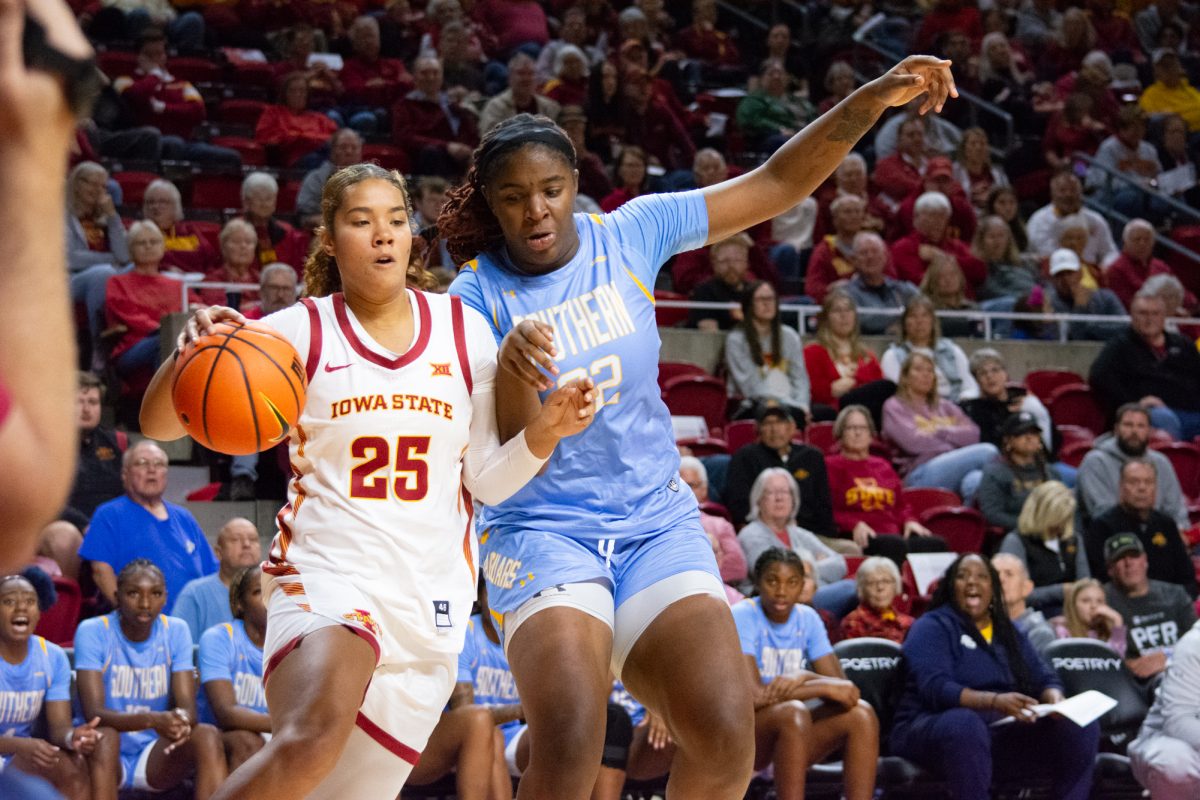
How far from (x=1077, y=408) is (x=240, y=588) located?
6829 millimetres

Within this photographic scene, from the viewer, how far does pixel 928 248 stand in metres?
12.4

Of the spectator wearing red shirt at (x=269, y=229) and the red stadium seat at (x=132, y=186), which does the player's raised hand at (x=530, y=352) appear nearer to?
the spectator wearing red shirt at (x=269, y=229)

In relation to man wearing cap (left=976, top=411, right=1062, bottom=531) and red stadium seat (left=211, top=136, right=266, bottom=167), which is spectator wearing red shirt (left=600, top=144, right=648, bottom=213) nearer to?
red stadium seat (left=211, top=136, right=266, bottom=167)

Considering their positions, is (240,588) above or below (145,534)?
below

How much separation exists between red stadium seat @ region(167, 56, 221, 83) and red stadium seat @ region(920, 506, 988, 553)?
7.37 m

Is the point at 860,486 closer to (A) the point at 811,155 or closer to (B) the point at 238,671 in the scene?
(B) the point at 238,671

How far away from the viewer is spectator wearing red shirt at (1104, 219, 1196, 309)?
42.8 ft

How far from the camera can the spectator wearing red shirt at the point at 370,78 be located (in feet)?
43.5

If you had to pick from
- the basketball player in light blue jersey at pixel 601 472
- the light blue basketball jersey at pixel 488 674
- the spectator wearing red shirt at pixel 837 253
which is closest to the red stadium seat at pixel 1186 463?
the spectator wearing red shirt at pixel 837 253

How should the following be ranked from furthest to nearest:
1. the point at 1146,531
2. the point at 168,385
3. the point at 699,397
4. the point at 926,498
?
the point at 699,397
the point at 926,498
the point at 1146,531
the point at 168,385

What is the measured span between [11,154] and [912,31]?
16098 millimetres

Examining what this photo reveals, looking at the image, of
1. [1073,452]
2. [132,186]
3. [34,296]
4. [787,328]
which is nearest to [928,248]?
[1073,452]

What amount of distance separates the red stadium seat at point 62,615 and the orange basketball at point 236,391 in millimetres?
4387

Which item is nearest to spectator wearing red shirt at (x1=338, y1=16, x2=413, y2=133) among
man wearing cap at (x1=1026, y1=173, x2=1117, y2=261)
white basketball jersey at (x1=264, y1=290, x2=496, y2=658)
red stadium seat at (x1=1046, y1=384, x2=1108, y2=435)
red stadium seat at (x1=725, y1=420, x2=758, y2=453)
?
red stadium seat at (x1=725, y1=420, x2=758, y2=453)
